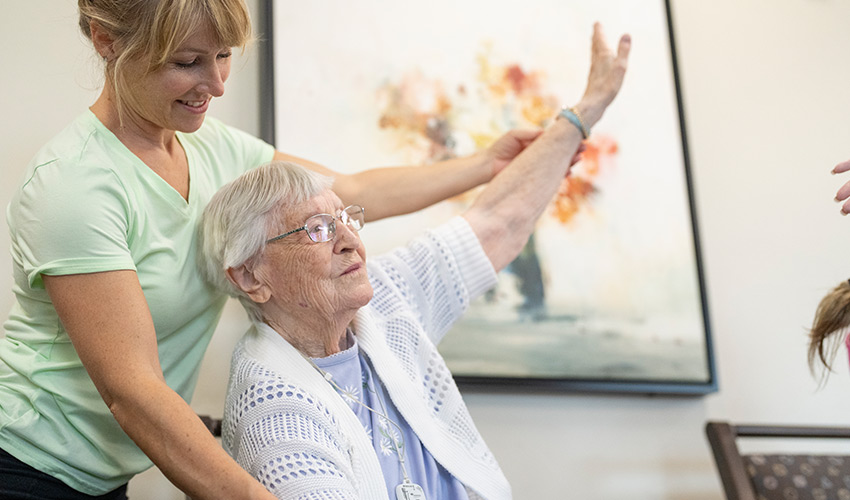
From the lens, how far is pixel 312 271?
1.35m

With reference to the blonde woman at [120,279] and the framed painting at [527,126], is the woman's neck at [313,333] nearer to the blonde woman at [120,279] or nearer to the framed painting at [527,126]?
the blonde woman at [120,279]

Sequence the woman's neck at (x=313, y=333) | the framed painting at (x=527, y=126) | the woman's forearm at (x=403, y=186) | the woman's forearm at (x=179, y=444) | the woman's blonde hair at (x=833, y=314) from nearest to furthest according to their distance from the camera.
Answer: the woman's forearm at (x=179, y=444), the woman's neck at (x=313, y=333), the woman's forearm at (x=403, y=186), the woman's blonde hair at (x=833, y=314), the framed painting at (x=527, y=126)

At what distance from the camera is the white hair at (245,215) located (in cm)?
135

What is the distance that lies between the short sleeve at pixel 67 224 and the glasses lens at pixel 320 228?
0.31m

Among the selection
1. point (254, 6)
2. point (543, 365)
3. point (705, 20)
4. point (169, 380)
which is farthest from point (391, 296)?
point (705, 20)

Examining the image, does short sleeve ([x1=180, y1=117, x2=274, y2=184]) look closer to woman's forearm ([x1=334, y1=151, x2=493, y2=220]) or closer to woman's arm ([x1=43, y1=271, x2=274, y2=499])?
woman's forearm ([x1=334, y1=151, x2=493, y2=220])

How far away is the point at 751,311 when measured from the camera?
2.13 metres

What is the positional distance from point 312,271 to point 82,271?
0.38 meters

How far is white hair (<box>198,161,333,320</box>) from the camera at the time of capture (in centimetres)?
135

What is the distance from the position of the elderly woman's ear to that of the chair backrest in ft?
3.59

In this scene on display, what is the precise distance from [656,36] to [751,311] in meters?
0.82

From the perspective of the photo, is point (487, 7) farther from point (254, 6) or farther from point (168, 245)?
point (168, 245)

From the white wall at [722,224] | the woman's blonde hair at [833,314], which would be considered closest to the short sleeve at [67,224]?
the white wall at [722,224]

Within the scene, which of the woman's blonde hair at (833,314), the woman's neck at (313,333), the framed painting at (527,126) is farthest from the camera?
the framed painting at (527,126)
